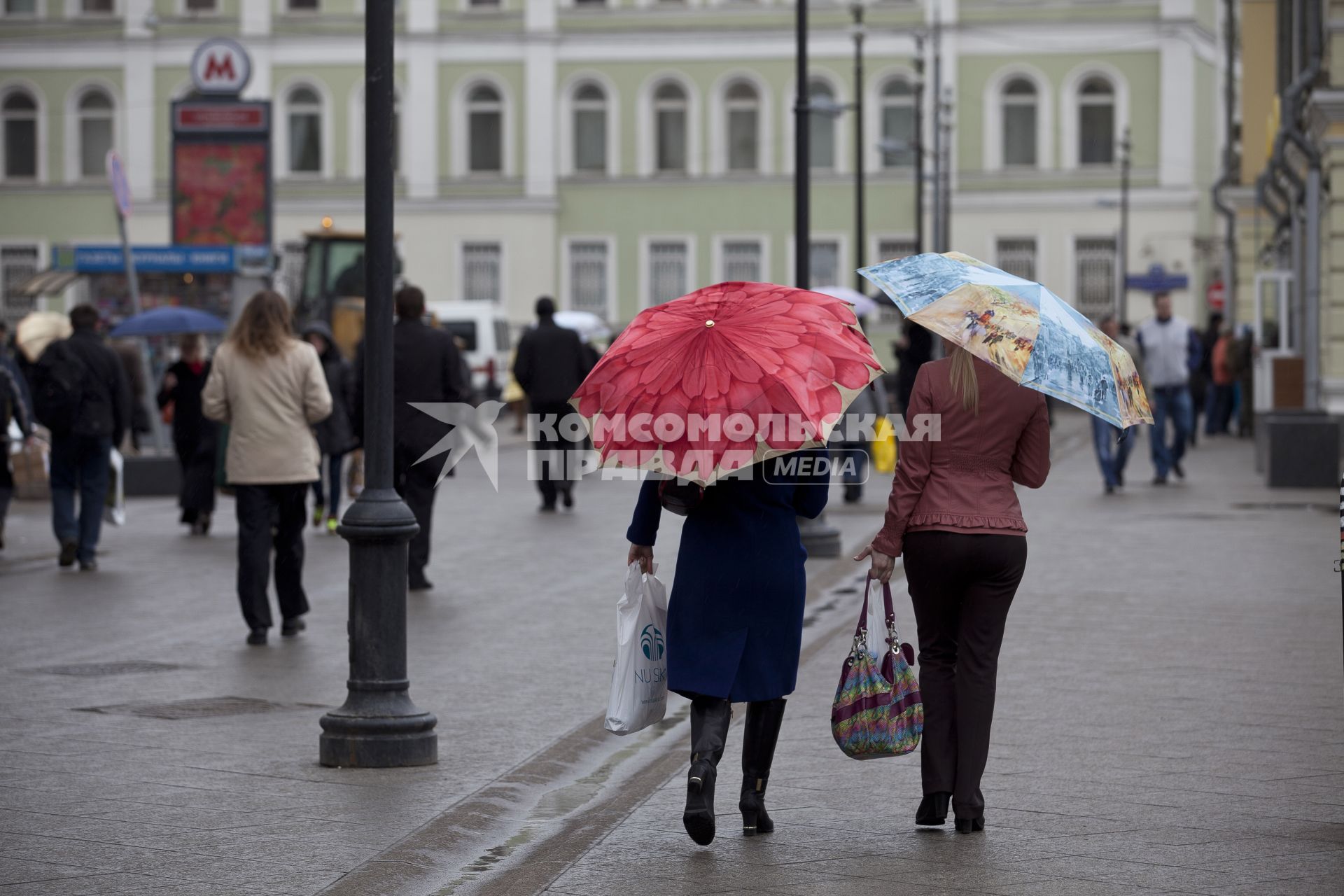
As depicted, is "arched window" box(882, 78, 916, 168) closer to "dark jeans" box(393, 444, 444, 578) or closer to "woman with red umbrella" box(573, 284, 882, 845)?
"dark jeans" box(393, 444, 444, 578)

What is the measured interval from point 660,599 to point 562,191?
154ft

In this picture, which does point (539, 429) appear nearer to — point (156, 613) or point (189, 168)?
point (189, 168)

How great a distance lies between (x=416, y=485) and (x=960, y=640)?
6.98 meters

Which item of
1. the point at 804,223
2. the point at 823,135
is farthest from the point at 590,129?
the point at 804,223

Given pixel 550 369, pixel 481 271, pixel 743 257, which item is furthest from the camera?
pixel 481 271

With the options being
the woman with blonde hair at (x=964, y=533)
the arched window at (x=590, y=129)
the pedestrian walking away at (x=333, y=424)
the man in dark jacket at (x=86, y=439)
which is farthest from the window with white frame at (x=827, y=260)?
the woman with blonde hair at (x=964, y=533)

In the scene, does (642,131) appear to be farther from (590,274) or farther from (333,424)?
(333,424)

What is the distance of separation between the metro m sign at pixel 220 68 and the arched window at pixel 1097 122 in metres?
30.6

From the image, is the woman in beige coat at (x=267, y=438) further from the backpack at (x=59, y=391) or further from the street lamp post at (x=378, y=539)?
the backpack at (x=59, y=391)

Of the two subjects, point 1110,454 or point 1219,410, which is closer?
point 1110,454

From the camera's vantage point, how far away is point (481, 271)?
174 feet

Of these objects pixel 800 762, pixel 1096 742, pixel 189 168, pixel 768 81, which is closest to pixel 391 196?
pixel 800 762

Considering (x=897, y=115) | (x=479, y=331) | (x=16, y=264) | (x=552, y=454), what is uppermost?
(x=897, y=115)

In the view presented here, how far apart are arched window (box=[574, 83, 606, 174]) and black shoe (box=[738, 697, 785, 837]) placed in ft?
154
